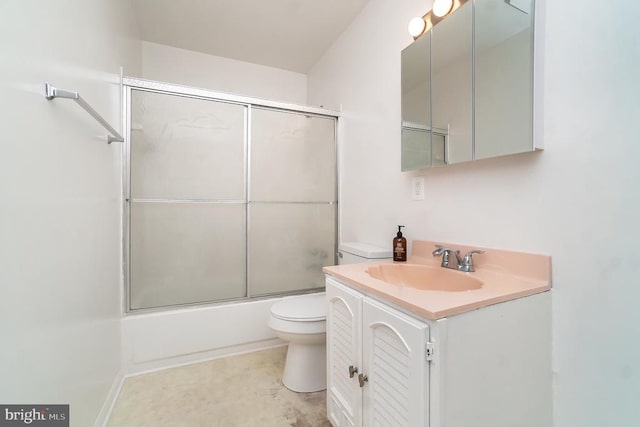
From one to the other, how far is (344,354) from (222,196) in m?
1.47

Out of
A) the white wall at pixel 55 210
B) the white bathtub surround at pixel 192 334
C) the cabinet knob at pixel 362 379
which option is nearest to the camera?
the white wall at pixel 55 210

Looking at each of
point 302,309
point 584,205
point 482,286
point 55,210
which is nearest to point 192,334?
point 302,309

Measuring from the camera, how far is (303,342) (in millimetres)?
1566

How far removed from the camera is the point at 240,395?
1553mm

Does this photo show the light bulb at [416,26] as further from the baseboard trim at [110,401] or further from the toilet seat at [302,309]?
the baseboard trim at [110,401]

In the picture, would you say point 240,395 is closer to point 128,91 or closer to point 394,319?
point 394,319

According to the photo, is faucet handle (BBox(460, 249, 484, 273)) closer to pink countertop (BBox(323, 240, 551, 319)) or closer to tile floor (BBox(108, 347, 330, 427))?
pink countertop (BBox(323, 240, 551, 319))

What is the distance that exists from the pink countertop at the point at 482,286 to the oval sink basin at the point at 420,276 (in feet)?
0.21

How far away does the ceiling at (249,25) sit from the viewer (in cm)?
201

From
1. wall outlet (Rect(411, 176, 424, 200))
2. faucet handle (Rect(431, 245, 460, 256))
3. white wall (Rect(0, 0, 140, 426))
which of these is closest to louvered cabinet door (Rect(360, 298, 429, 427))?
faucet handle (Rect(431, 245, 460, 256))

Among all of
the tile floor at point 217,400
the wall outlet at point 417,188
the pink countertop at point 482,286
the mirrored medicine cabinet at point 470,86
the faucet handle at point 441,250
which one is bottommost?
the tile floor at point 217,400

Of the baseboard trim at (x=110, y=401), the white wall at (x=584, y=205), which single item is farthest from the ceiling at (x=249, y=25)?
the baseboard trim at (x=110, y=401)

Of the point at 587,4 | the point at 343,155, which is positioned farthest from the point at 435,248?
the point at 343,155

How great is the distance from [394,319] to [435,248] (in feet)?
2.15
